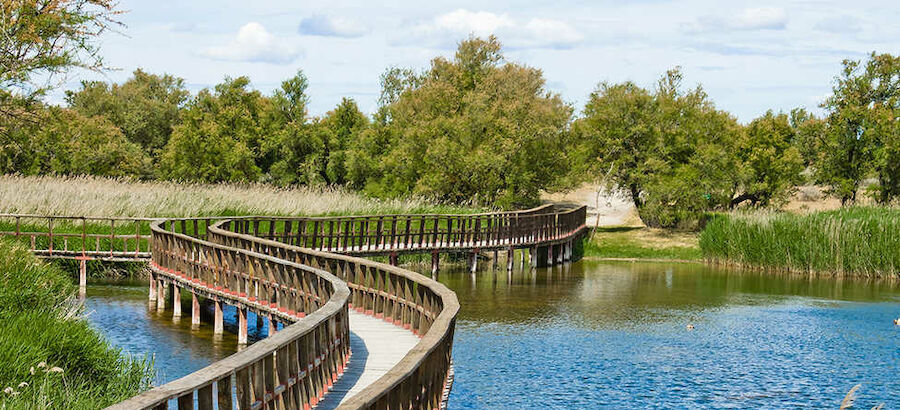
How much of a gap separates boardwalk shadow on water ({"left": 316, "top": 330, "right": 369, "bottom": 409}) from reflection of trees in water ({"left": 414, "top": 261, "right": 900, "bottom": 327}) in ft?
46.3

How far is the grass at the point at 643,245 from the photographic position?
50.0 metres

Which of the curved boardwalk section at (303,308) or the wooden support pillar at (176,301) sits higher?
the curved boardwalk section at (303,308)

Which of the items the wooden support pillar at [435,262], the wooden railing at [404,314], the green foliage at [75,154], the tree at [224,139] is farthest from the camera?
the tree at [224,139]

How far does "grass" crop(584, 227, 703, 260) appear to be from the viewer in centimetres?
5000

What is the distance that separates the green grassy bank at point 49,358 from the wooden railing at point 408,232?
1326 centimetres

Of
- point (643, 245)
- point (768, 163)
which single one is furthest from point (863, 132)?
point (643, 245)

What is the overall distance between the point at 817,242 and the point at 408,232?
1597 centimetres

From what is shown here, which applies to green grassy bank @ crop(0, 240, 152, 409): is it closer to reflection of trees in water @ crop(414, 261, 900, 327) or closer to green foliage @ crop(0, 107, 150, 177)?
reflection of trees in water @ crop(414, 261, 900, 327)

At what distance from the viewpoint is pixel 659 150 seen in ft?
179

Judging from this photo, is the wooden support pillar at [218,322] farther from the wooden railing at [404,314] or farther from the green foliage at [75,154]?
the green foliage at [75,154]

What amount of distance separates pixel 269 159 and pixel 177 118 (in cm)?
2280

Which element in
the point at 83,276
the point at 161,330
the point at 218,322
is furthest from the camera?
the point at 83,276

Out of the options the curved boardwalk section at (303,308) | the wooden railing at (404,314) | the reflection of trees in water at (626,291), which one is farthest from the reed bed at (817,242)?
the wooden railing at (404,314)

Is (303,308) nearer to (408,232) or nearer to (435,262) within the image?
(408,232)
